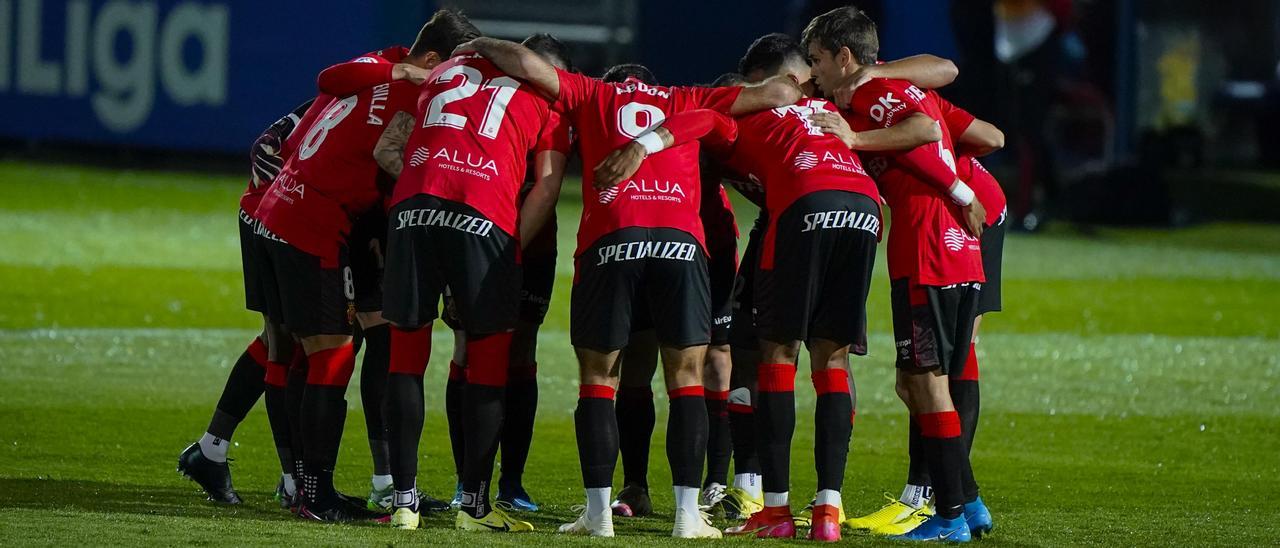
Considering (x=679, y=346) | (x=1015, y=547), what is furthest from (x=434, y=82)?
(x=1015, y=547)

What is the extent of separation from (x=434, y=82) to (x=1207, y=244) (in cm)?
1463

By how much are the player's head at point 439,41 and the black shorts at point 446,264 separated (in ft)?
2.80

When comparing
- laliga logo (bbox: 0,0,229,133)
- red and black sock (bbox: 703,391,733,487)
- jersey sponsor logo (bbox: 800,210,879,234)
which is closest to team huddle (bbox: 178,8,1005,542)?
jersey sponsor logo (bbox: 800,210,879,234)

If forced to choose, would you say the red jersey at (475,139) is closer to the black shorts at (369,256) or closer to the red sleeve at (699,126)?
→ the red sleeve at (699,126)

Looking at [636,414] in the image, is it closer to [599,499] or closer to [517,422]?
[517,422]

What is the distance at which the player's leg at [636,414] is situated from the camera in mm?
6516

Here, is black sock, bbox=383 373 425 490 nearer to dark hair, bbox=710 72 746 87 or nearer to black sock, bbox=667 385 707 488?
black sock, bbox=667 385 707 488

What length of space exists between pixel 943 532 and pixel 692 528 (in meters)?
0.86

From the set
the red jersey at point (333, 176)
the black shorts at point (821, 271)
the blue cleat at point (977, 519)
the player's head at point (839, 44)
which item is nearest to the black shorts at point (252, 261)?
the red jersey at point (333, 176)

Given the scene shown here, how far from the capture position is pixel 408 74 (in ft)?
20.5

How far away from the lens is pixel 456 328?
20.1 feet

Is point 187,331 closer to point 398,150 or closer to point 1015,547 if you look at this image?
point 398,150

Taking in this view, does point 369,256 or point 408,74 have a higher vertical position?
point 408,74

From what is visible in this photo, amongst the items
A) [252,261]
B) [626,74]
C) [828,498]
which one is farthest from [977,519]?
[252,261]
